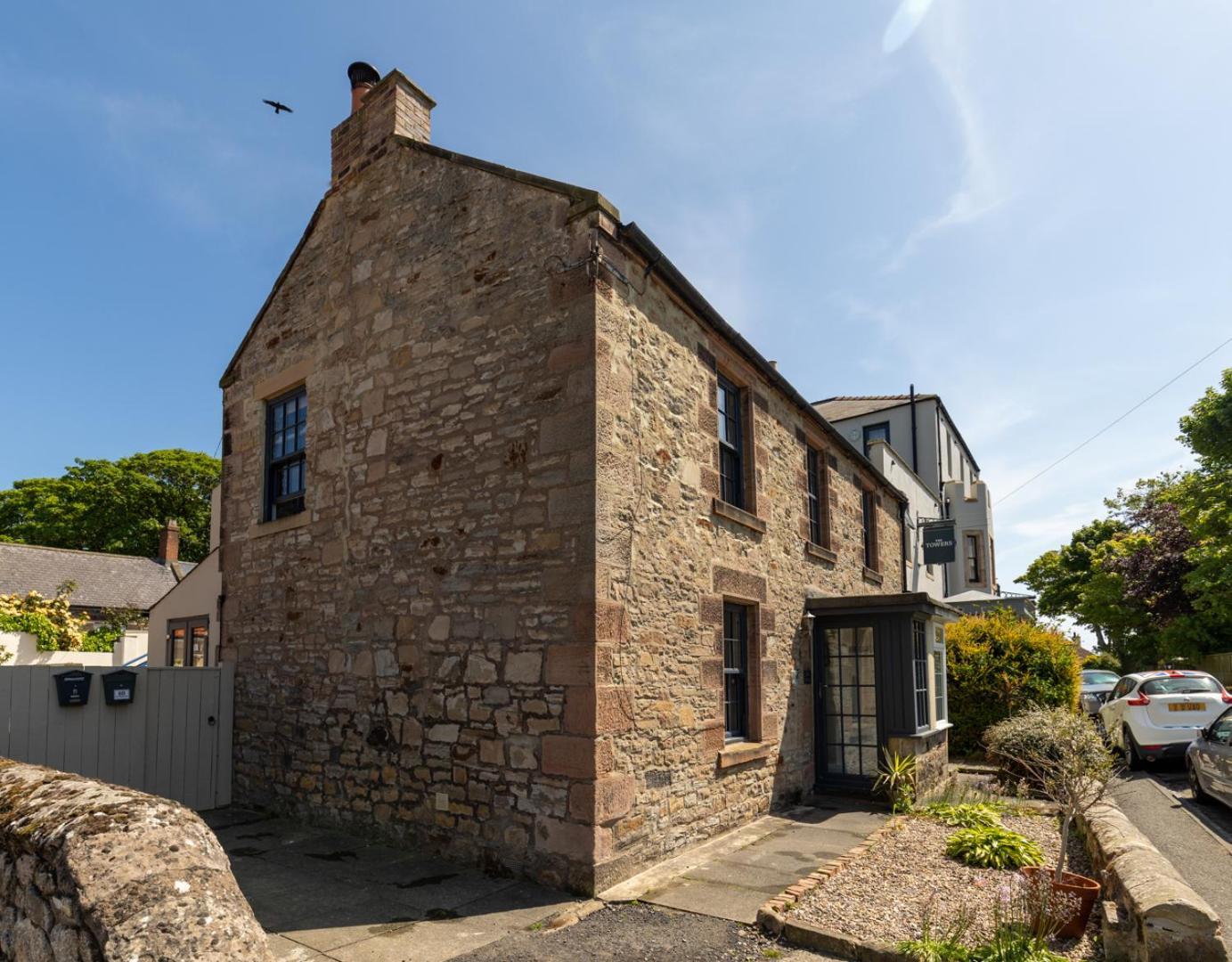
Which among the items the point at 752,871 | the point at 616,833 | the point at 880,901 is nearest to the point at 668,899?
the point at 616,833

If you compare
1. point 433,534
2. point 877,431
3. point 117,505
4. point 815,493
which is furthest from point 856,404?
point 117,505

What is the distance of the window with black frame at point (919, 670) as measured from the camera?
11.3 m

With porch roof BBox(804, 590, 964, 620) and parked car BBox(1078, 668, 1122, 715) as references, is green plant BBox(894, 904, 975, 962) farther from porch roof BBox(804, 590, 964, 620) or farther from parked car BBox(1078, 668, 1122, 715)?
parked car BBox(1078, 668, 1122, 715)

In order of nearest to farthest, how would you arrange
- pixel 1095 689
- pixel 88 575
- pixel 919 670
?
pixel 919 670, pixel 1095 689, pixel 88 575

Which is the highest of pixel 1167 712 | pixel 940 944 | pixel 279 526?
pixel 279 526

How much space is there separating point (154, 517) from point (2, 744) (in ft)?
114

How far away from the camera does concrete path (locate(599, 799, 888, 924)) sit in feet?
21.6

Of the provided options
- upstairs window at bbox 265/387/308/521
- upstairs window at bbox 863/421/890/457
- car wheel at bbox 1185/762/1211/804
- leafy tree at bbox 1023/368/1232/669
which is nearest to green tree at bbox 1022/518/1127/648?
leafy tree at bbox 1023/368/1232/669

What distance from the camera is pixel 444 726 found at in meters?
7.92

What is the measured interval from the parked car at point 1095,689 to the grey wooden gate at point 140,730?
1678cm

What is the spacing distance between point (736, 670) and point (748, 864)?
2498 mm

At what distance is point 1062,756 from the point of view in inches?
372

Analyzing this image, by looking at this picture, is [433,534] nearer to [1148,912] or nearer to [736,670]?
[736,670]

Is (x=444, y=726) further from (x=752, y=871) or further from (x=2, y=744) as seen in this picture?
(x=2, y=744)
